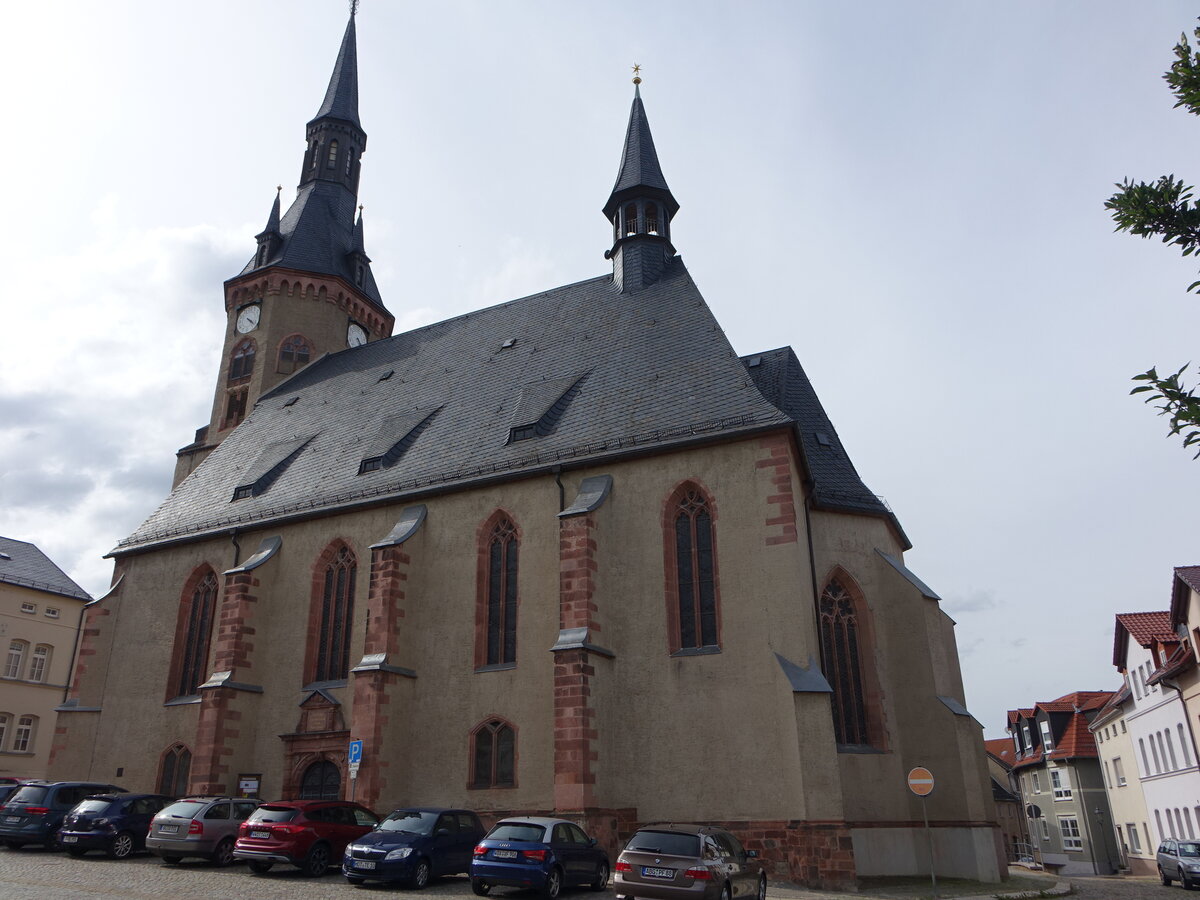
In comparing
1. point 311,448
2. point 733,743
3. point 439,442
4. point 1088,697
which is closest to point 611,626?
point 733,743

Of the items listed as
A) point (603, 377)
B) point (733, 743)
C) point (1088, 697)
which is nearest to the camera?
point (733, 743)

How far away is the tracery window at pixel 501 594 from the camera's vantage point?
65.4 feet

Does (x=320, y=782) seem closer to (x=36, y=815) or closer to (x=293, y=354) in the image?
(x=36, y=815)

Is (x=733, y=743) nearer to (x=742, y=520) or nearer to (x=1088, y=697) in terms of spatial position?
(x=742, y=520)

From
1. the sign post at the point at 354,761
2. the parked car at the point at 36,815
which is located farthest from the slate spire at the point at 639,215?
the parked car at the point at 36,815

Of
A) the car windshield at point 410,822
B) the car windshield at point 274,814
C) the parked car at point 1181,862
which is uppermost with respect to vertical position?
the car windshield at point 274,814

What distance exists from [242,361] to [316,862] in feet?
77.3

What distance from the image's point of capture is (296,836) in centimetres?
1475

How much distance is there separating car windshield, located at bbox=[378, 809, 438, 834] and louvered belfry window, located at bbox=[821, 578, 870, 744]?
8654mm

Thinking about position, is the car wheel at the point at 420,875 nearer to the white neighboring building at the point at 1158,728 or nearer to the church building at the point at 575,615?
the church building at the point at 575,615

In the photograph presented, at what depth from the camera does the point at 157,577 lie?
26062 mm

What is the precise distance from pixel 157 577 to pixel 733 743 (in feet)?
58.7

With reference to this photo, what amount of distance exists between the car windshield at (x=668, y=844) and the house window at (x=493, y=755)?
6857 millimetres

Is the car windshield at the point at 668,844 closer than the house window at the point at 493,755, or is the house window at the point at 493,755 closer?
the car windshield at the point at 668,844
